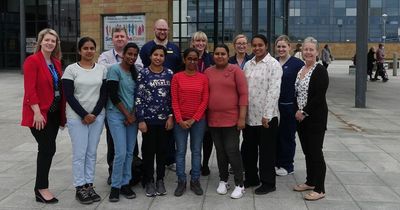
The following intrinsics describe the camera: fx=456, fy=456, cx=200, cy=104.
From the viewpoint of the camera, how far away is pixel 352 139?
8961 mm

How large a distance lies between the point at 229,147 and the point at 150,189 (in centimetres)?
106

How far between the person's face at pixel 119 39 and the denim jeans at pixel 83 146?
0.87 m

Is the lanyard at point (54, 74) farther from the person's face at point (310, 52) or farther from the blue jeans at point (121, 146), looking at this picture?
the person's face at point (310, 52)

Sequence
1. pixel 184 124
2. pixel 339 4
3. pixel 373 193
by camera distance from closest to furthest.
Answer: pixel 184 124 < pixel 373 193 < pixel 339 4

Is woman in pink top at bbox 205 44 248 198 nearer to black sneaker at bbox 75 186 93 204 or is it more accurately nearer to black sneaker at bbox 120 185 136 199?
black sneaker at bbox 120 185 136 199

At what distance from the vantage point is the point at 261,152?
5492 mm

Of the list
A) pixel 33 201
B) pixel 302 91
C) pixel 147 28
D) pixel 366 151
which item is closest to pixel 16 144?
pixel 33 201

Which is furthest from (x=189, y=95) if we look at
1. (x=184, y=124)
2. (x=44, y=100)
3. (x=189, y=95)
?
(x=44, y=100)

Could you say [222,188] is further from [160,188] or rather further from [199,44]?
[199,44]

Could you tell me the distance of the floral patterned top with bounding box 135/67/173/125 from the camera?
5.08 metres

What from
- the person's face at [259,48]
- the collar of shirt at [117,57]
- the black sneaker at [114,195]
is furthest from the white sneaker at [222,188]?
the collar of shirt at [117,57]

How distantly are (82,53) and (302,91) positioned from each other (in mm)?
2496

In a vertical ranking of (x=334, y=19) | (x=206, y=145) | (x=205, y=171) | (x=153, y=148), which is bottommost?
(x=205, y=171)

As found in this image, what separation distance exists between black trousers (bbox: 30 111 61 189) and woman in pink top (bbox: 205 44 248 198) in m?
1.74
